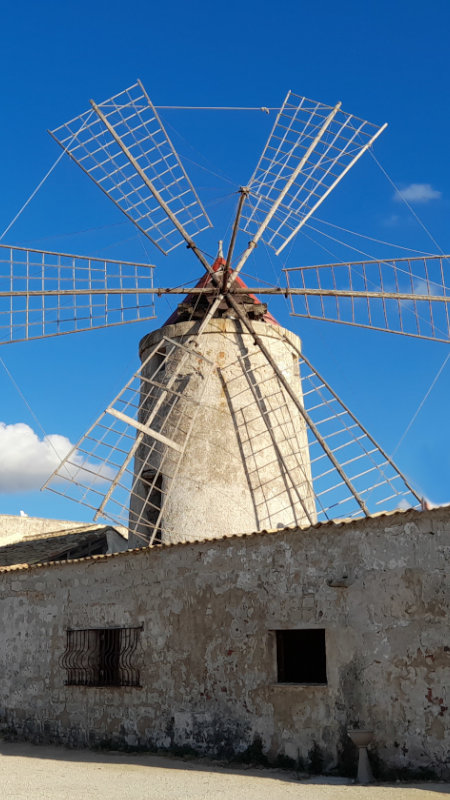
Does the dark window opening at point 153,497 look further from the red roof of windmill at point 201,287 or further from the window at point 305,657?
the window at point 305,657

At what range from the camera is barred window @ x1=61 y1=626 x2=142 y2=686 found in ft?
28.2

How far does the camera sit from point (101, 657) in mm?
8984

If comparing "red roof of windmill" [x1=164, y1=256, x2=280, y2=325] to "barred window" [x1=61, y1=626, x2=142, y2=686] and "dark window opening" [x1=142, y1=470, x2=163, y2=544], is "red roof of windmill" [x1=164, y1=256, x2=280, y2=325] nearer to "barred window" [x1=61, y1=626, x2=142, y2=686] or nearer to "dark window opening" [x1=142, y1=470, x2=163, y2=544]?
"dark window opening" [x1=142, y1=470, x2=163, y2=544]

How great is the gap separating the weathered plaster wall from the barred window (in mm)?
109

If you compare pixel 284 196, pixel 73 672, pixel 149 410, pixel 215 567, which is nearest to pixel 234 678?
pixel 215 567

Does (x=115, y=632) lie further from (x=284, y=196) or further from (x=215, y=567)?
(x=284, y=196)

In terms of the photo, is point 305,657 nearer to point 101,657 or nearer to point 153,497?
point 101,657

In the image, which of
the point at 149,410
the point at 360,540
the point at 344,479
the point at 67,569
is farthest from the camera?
the point at 149,410

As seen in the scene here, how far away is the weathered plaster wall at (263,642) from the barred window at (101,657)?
0.11 m

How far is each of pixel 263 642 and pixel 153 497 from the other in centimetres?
475

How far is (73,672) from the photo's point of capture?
9250 mm

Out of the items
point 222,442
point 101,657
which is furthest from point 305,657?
point 222,442

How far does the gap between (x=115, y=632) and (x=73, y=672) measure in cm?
79

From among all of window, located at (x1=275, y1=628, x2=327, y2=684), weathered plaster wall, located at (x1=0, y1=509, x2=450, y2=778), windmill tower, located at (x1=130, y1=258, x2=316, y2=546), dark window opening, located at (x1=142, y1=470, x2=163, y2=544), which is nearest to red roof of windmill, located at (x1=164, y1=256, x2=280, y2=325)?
windmill tower, located at (x1=130, y1=258, x2=316, y2=546)
